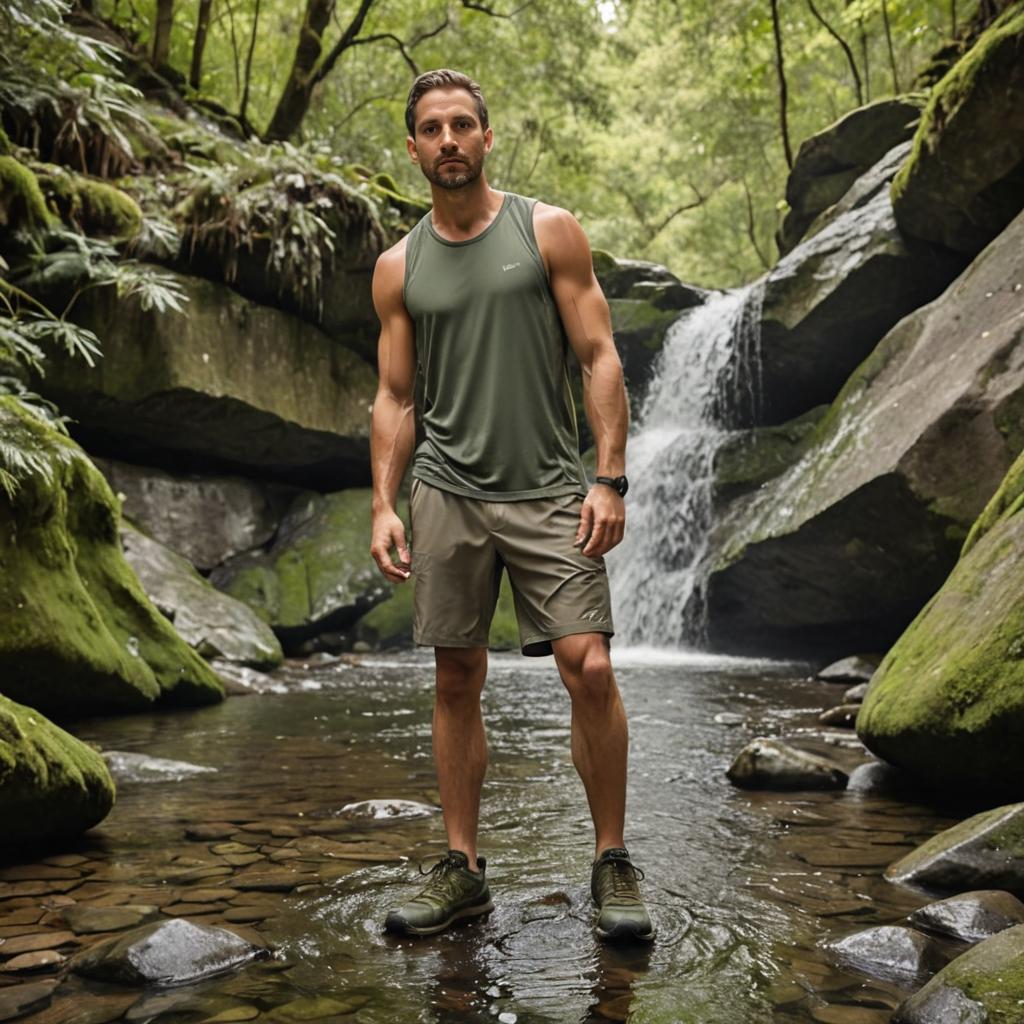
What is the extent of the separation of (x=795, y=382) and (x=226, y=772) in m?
9.35

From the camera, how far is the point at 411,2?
1881 cm

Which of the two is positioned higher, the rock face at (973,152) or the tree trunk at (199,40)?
the tree trunk at (199,40)

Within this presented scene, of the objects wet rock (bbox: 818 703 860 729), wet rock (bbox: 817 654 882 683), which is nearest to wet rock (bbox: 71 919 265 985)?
wet rock (bbox: 818 703 860 729)

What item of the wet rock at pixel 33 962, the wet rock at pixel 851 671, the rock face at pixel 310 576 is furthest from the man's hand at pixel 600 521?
the rock face at pixel 310 576

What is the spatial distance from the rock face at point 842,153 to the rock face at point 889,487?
5701 millimetres

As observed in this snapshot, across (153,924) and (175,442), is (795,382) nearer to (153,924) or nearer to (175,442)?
(175,442)

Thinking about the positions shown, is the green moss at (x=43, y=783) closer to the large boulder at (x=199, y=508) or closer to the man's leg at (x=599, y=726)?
the man's leg at (x=599, y=726)

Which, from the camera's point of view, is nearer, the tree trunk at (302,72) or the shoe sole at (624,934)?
the shoe sole at (624,934)

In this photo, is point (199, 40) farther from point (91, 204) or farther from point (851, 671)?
point (851, 671)

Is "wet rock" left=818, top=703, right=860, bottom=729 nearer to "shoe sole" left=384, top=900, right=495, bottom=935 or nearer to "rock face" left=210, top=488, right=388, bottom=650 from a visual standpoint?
"shoe sole" left=384, top=900, right=495, bottom=935

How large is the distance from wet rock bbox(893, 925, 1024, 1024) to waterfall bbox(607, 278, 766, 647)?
975 centimetres

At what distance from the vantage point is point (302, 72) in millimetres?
14789

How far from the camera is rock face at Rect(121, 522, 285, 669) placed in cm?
998

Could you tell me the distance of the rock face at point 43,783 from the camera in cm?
353
